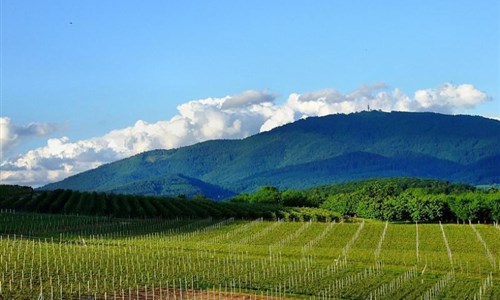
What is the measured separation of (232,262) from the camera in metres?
58.8

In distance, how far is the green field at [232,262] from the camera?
146 ft

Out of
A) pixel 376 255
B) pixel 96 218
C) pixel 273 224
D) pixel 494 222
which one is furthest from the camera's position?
pixel 494 222

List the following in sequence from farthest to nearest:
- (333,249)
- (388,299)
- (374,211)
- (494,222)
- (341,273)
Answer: (374,211), (494,222), (333,249), (341,273), (388,299)

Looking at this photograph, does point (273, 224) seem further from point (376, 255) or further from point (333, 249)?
point (376, 255)

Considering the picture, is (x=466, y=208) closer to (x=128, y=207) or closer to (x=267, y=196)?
(x=267, y=196)

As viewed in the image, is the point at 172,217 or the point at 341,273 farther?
the point at 172,217

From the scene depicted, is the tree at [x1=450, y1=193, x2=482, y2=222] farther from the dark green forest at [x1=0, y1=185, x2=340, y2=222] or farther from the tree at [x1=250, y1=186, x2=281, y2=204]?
the tree at [x1=250, y1=186, x2=281, y2=204]

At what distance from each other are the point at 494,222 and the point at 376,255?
5975 cm

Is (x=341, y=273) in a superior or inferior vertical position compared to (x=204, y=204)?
inferior

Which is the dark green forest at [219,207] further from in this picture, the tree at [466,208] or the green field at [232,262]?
the green field at [232,262]

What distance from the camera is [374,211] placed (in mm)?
130625

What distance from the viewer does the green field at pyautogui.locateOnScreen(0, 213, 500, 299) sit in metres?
44.4

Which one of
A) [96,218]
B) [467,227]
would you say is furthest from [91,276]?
[467,227]

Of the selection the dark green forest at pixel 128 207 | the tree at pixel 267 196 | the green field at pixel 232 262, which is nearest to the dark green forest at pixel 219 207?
the dark green forest at pixel 128 207
